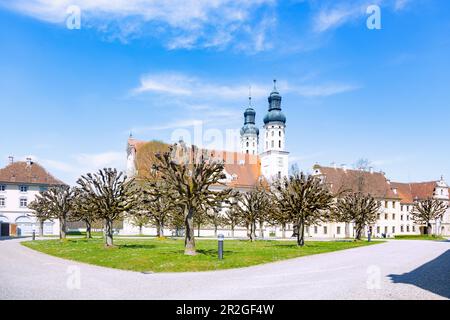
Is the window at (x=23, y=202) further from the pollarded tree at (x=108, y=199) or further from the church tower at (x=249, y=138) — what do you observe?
the church tower at (x=249, y=138)

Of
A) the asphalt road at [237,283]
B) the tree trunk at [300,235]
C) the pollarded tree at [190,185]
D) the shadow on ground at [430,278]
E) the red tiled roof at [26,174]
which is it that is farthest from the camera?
the red tiled roof at [26,174]

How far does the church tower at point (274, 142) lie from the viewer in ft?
298

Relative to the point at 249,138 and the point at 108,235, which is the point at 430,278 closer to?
the point at 108,235

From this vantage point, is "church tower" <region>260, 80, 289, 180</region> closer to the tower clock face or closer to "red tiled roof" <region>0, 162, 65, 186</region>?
the tower clock face

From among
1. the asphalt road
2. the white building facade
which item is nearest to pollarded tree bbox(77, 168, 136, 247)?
the asphalt road

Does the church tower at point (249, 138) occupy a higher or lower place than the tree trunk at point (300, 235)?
higher

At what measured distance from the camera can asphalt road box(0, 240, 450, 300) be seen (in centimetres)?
1114

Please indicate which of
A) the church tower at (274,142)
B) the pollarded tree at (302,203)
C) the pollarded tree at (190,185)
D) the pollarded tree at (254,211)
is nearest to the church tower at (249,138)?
the church tower at (274,142)

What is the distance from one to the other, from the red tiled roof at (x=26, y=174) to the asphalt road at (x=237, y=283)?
189 ft

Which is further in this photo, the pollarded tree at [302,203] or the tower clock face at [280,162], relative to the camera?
the tower clock face at [280,162]

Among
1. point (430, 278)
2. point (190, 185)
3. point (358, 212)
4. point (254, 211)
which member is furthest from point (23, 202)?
point (430, 278)

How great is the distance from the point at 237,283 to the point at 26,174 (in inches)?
2689
